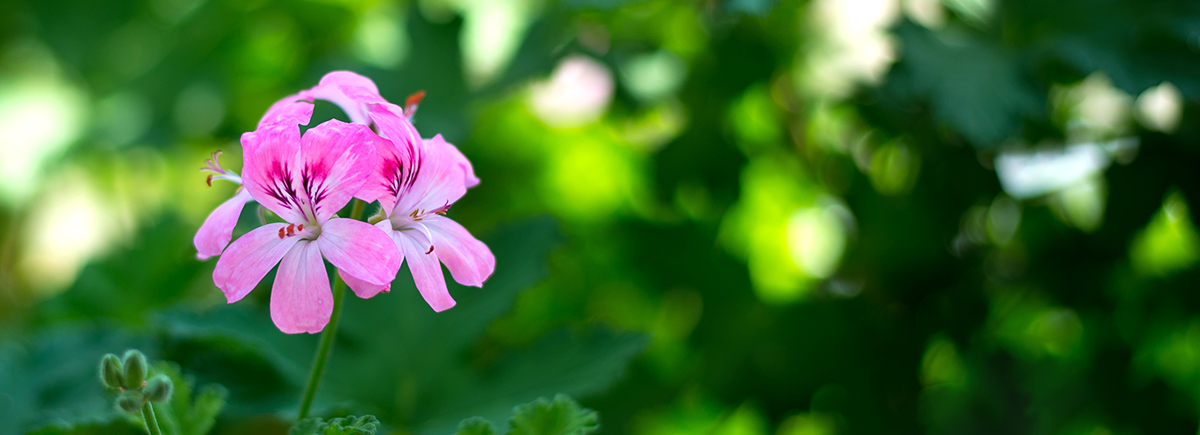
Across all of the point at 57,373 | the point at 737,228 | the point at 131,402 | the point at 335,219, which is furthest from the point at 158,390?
the point at 737,228

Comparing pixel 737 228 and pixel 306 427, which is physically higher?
pixel 737 228

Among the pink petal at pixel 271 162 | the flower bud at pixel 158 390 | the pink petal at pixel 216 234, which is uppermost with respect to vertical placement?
the pink petal at pixel 271 162

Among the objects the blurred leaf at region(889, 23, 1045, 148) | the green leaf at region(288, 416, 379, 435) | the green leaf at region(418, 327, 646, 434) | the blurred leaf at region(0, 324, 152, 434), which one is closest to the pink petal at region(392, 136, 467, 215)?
the green leaf at region(288, 416, 379, 435)

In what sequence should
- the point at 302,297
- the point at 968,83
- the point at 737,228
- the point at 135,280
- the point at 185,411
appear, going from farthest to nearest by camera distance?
the point at 737,228
the point at 135,280
the point at 968,83
the point at 185,411
the point at 302,297

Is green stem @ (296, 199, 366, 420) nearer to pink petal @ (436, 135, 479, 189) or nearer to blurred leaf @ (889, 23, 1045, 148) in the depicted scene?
pink petal @ (436, 135, 479, 189)

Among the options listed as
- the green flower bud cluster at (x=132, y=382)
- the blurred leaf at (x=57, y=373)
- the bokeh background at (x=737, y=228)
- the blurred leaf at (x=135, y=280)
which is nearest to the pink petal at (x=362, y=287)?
the green flower bud cluster at (x=132, y=382)

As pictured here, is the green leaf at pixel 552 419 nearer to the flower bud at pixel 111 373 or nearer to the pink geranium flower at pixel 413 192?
the pink geranium flower at pixel 413 192

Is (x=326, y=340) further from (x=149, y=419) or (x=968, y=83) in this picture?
(x=968, y=83)

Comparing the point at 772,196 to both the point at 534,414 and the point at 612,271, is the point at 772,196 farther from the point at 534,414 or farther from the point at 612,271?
the point at 534,414
